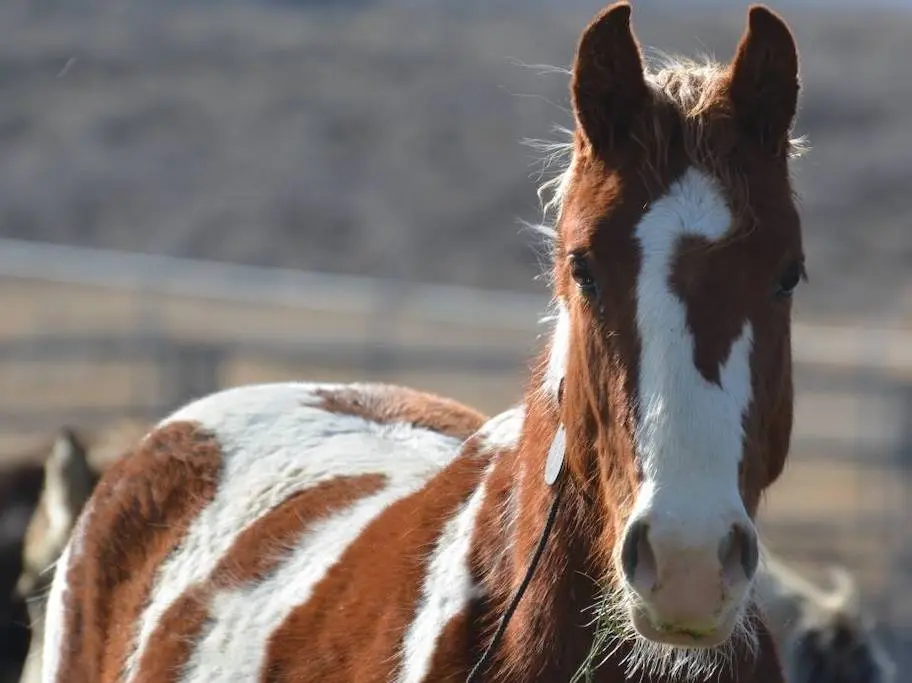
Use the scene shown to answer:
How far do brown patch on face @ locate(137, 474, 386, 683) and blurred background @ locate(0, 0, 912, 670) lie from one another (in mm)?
536

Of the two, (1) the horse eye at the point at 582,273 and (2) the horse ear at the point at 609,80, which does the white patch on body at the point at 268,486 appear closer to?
(1) the horse eye at the point at 582,273

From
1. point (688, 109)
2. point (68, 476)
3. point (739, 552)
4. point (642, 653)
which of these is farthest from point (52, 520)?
point (739, 552)

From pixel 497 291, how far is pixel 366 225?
4.27 m

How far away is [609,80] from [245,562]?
1.40m

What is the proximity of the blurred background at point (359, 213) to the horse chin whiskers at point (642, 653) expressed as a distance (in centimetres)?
97

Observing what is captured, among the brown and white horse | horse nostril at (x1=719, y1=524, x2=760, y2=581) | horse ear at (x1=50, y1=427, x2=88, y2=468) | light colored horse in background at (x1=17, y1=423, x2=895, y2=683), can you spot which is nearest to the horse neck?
the brown and white horse

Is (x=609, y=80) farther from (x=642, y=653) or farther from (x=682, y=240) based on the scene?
(x=642, y=653)

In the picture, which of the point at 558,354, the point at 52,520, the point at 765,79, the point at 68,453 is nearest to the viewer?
the point at 765,79

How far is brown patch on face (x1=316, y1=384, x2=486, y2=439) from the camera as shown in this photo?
13.0 ft

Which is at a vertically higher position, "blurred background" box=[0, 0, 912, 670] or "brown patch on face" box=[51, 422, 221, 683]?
"brown patch on face" box=[51, 422, 221, 683]

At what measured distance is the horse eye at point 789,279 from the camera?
2557 millimetres

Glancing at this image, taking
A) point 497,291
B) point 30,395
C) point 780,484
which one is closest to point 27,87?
point 497,291

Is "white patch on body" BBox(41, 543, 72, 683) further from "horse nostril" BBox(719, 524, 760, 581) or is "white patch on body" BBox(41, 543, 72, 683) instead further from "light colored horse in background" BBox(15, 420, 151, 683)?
"horse nostril" BBox(719, 524, 760, 581)

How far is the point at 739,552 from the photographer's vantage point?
7.57 feet
